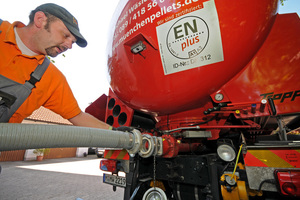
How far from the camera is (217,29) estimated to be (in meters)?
1.23

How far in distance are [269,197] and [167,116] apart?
114 cm

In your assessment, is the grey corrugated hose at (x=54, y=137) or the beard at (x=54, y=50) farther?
the beard at (x=54, y=50)

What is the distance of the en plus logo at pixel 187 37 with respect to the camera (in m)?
1.25

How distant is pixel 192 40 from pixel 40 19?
4.11 ft

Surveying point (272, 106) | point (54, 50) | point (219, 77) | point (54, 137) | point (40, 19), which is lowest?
point (54, 137)

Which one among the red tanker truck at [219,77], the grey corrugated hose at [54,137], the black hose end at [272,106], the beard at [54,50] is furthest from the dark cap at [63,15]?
the black hose end at [272,106]

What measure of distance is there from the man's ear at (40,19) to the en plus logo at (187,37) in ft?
3.38

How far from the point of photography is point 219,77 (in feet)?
4.47

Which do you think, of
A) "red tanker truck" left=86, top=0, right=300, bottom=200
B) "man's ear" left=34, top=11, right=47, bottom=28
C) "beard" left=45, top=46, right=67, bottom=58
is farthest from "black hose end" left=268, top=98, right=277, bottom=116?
"man's ear" left=34, top=11, right=47, bottom=28

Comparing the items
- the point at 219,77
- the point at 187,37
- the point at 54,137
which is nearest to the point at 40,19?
the point at 54,137

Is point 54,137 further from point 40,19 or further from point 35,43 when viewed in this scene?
point 40,19

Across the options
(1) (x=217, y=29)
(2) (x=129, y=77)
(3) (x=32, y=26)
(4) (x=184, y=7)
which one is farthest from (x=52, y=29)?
→ (1) (x=217, y=29)

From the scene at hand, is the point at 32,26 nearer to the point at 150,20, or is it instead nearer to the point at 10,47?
the point at 10,47

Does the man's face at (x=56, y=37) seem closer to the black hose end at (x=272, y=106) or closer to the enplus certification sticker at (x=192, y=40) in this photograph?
the enplus certification sticker at (x=192, y=40)
